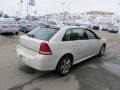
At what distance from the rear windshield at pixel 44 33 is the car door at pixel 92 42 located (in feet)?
6.02

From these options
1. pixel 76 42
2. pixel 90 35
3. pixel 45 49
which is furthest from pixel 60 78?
pixel 90 35

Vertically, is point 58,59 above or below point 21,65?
above

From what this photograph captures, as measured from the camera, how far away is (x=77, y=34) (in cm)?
578

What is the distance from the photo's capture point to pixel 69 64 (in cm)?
544

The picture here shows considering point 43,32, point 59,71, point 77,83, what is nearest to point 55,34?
point 43,32

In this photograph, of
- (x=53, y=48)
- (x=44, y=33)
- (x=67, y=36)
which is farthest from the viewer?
(x=67, y=36)

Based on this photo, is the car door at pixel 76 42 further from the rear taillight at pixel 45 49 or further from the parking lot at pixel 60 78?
the rear taillight at pixel 45 49

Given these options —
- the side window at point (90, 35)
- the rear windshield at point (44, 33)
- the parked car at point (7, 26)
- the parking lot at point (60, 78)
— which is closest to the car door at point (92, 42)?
the side window at point (90, 35)

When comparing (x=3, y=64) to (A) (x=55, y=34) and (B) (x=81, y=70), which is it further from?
(B) (x=81, y=70)

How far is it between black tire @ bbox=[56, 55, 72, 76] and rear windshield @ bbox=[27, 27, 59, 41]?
818mm

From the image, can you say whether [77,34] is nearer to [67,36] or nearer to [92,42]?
[67,36]

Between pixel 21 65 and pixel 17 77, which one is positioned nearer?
pixel 17 77

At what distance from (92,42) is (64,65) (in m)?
2.02

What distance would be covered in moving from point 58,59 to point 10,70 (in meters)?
1.78
